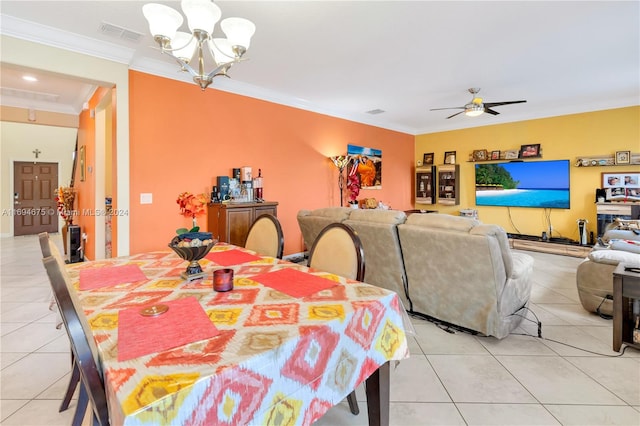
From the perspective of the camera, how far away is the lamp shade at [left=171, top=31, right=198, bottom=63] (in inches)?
81.5

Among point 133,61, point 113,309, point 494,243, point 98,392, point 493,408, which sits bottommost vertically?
point 493,408

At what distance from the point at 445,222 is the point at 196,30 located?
83.2 inches

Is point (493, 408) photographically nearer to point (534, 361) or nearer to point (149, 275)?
point (534, 361)

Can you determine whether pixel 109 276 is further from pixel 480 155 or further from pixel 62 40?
pixel 480 155

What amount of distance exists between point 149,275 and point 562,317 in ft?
11.3

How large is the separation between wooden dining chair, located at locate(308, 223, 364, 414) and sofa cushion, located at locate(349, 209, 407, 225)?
2.82 ft

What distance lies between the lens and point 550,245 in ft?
18.4

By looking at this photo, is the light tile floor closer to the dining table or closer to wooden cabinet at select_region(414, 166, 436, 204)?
the dining table

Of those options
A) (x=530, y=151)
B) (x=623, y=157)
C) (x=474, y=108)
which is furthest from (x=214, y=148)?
(x=623, y=157)

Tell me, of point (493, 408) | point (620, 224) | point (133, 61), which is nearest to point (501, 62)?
point (620, 224)

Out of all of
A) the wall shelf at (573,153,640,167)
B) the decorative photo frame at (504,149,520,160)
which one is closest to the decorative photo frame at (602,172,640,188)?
the wall shelf at (573,153,640,167)

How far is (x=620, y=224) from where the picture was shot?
4578mm

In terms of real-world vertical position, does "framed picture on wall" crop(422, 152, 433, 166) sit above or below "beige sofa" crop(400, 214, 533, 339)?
above

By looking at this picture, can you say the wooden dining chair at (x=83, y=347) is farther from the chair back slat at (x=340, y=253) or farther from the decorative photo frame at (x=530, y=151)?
the decorative photo frame at (x=530, y=151)
